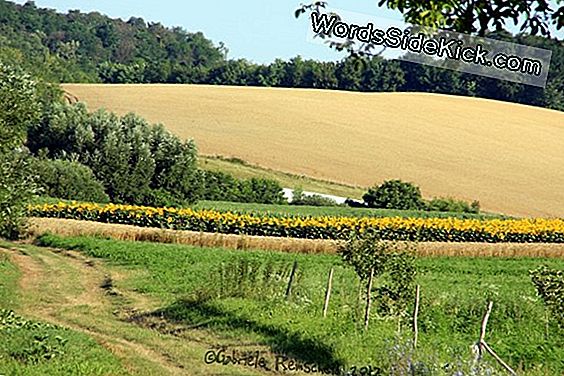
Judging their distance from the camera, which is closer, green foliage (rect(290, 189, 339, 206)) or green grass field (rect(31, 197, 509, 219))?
green grass field (rect(31, 197, 509, 219))

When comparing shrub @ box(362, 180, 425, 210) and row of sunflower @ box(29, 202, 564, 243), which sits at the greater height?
row of sunflower @ box(29, 202, 564, 243)

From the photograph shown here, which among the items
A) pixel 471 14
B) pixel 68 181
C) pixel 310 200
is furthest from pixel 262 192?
pixel 471 14

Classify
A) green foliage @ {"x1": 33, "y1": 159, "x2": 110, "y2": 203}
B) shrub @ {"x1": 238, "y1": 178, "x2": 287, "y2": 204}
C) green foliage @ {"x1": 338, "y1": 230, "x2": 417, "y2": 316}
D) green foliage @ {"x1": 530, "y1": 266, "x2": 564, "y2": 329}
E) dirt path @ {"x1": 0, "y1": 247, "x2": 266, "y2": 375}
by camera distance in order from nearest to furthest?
1. dirt path @ {"x1": 0, "y1": 247, "x2": 266, "y2": 375}
2. green foliage @ {"x1": 530, "y1": 266, "x2": 564, "y2": 329}
3. green foliage @ {"x1": 338, "y1": 230, "x2": 417, "y2": 316}
4. green foliage @ {"x1": 33, "y1": 159, "x2": 110, "y2": 203}
5. shrub @ {"x1": 238, "y1": 178, "x2": 287, "y2": 204}

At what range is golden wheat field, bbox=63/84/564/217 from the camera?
6569cm

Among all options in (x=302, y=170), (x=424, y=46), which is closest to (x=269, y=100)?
(x=302, y=170)

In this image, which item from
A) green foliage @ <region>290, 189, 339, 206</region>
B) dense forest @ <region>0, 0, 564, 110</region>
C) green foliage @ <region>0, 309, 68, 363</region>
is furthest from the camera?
dense forest @ <region>0, 0, 564, 110</region>

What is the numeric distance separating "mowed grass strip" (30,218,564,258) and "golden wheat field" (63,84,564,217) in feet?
70.1

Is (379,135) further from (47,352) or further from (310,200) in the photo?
(47,352)

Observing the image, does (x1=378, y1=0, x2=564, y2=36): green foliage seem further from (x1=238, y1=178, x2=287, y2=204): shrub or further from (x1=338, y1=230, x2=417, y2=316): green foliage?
(x1=238, y1=178, x2=287, y2=204): shrub

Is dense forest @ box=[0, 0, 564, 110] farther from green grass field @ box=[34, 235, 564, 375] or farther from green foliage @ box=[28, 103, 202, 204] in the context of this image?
green grass field @ box=[34, 235, 564, 375]

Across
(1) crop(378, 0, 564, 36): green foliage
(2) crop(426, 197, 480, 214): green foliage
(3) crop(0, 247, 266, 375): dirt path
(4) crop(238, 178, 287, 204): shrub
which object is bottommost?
(4) crop(238, 178, 287, 204): shrub

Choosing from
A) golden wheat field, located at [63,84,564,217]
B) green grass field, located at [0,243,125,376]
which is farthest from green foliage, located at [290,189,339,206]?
green grass field, located at [0,243,125,376]

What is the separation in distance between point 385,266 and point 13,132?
10073 mm

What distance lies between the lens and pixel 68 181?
48438mm
